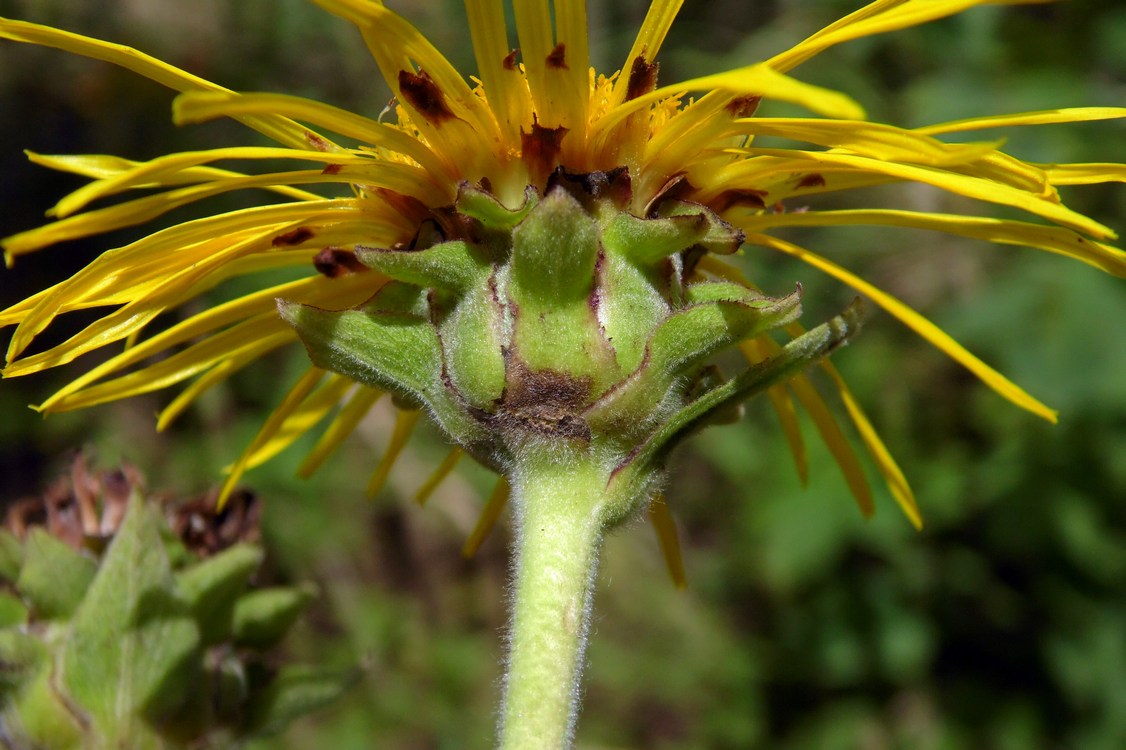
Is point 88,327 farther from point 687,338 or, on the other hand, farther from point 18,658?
point 687,338

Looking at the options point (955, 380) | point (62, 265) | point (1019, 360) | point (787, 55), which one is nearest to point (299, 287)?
point (787, 55)

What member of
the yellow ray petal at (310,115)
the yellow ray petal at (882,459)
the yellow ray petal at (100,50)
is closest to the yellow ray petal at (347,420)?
the yellow ray petal at (310,115)

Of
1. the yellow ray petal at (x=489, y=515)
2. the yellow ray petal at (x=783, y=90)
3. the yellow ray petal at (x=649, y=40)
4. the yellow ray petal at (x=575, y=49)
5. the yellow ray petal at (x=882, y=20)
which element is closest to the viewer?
the yellow ray petal at (x=783, y=90)

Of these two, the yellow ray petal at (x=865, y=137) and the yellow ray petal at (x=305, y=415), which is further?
the yellow ray petal at (x=305, y=415)

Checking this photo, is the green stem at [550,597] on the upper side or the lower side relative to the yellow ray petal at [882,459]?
lower

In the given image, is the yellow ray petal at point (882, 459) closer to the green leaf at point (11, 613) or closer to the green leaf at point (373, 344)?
the green leaf at point (373, 344)

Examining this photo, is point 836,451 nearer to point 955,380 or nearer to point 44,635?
point 44,635
